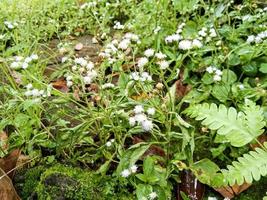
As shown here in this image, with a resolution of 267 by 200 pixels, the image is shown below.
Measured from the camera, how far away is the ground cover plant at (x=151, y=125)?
1.65m

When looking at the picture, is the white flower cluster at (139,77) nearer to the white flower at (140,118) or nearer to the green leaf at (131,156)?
the white flower at (140,118)

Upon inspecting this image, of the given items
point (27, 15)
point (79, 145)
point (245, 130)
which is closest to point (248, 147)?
point (245, 130)

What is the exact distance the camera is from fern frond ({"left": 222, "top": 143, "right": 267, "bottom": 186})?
1.38 m

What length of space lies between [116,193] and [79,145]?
37 cm

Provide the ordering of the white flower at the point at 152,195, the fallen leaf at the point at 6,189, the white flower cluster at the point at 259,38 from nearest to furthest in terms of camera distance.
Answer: the white flower at the point at 152,195 < the fallen leaf at the point at 6,189 < the white flower cluster at the point at 259,38

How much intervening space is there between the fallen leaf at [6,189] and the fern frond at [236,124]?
91cm

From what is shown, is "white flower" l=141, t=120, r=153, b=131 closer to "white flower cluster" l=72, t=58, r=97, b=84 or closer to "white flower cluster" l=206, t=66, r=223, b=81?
"white flower cluster" l=72, t=58, r=97, b=84

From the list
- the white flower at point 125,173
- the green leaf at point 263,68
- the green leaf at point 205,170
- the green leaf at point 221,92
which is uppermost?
the green leaf at point 263,68

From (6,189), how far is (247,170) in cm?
105

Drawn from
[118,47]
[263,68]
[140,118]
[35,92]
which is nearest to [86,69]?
[118,47]

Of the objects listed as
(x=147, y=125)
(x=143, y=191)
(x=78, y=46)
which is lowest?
(x=78, y=46)

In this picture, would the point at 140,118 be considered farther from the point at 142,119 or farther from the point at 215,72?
the point at 215,72

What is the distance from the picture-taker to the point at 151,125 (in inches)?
64.6

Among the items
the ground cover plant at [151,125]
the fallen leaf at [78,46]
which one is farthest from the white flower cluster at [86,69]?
the fallen leaf at [78,46]
